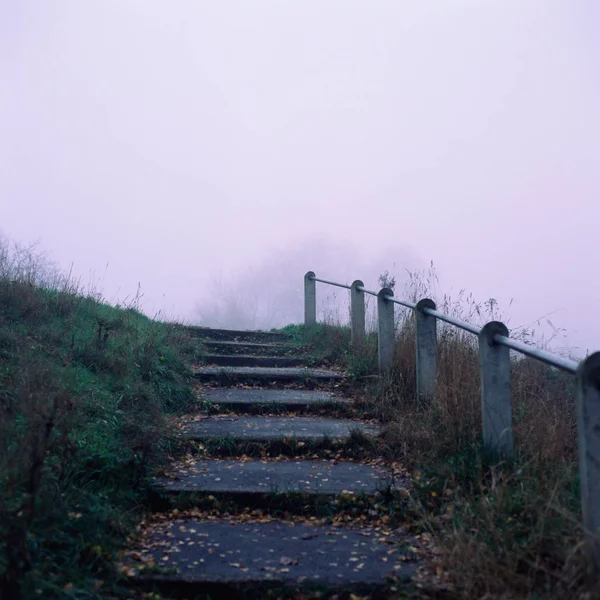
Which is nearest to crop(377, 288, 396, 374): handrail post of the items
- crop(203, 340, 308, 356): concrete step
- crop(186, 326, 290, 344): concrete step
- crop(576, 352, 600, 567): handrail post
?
crop(203, 340, 308, 356): concrete step

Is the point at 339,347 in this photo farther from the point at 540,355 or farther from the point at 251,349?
the point at 540,355

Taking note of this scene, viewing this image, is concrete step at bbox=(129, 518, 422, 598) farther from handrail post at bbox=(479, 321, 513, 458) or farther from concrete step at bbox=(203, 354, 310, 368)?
concrete step at bbox=(203, 354, 310, 368)

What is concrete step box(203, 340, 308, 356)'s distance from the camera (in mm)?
9117

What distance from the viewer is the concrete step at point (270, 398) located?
6387 millimetres

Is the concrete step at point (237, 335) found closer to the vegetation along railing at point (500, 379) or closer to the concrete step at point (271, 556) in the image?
the vegetation along railing at point (500, 379)

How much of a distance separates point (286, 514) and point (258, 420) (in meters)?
1.94

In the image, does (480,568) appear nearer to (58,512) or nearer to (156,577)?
(156,577)

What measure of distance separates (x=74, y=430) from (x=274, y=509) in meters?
1.44

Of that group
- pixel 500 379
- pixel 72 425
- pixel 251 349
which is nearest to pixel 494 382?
pixel 500 379

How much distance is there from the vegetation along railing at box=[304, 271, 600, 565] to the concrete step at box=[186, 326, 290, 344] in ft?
9.37

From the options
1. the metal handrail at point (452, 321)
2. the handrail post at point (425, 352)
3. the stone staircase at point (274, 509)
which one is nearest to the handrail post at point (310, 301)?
the stone staircase at point (274, 509)

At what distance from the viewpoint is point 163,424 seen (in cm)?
529

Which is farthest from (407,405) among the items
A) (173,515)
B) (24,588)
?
(24,588)

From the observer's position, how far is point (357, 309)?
8.61m
